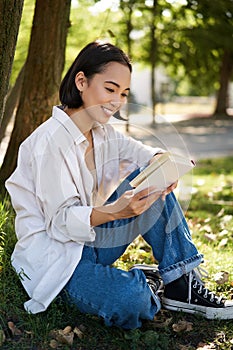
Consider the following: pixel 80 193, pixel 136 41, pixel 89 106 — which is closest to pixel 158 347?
pixel 80 193

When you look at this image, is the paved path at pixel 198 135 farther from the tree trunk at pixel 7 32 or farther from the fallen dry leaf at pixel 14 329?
the fallen dry leaf at pixel 14 329

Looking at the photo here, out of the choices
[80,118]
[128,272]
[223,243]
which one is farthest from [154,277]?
[223,243]

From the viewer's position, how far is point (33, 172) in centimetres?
270

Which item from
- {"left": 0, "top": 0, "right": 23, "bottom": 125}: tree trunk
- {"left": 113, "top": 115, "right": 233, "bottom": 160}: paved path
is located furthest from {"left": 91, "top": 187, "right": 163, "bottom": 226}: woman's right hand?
{"left": 0, "top": 0, "right": 23, "bottom": 125}: tree trunk

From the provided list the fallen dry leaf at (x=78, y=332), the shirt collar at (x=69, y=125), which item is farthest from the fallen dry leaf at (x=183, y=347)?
the shirt collar at (x=69, y=125)

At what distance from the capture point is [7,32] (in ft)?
10.5

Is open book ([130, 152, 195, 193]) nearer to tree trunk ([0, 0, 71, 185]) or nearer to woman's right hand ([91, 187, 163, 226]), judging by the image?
woman's right hand ([91, 187, 163, 226])

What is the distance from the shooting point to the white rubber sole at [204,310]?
298 centimetres

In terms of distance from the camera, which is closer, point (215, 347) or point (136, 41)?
point (215, 347)

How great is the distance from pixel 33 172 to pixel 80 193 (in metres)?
0.22

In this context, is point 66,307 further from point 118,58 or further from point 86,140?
point 118,58

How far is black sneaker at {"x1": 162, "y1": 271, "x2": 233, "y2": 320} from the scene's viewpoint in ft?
9.78

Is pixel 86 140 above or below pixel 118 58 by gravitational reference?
below

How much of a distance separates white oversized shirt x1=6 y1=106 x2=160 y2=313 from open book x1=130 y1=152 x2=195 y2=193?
0.24 m
